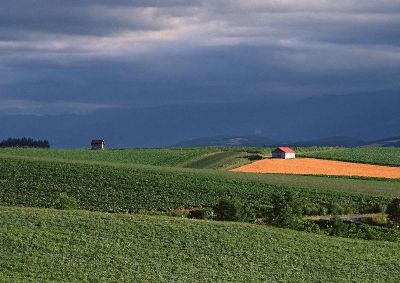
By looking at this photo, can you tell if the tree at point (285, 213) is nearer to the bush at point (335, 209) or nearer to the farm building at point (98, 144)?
the bush at point (335, 209)

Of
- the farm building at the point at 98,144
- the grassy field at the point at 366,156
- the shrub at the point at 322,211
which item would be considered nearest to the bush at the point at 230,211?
the shrub at the point at 322,211

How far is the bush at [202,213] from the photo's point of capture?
7138cm

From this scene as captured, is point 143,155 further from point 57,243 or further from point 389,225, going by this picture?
point 57,243

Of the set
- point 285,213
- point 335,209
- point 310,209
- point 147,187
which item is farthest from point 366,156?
point 285,213

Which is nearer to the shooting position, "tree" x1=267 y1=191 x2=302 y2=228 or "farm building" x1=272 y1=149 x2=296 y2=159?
"tree" x1=267 y1=191 x2=302 y2=228

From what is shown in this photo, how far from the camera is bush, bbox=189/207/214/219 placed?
71.4 meters

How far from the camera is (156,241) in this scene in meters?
50.2

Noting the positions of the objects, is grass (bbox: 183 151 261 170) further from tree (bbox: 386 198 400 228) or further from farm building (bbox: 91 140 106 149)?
tree (bbox: 386 198 400 228)

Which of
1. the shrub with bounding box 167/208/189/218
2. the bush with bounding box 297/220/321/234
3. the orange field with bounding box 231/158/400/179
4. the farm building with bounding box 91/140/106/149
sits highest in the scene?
the farm building with bounding box 91/140/106/149

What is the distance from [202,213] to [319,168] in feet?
169

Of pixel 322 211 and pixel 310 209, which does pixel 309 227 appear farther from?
pixel 322 211

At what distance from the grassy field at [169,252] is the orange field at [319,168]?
57716 mm

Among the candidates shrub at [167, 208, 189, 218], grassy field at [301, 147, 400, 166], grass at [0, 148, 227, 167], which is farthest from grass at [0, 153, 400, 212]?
grass at [0, 148, 227, 167]

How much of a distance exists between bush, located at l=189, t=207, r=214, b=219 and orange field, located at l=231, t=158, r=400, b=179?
131ft
